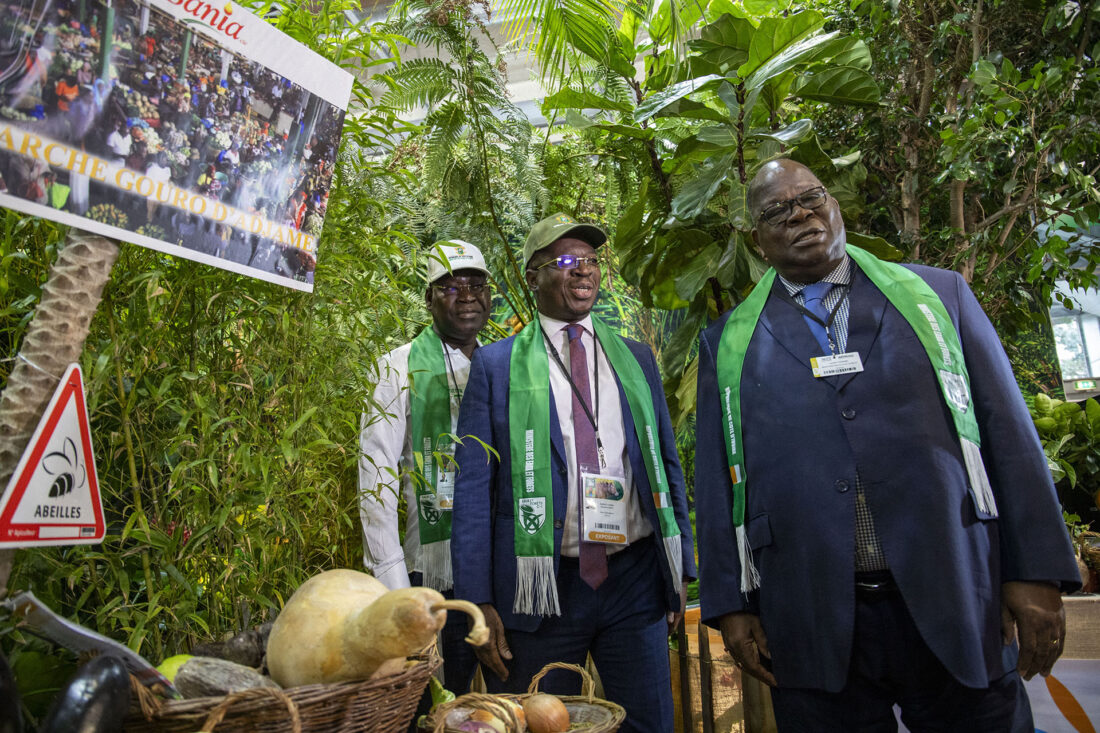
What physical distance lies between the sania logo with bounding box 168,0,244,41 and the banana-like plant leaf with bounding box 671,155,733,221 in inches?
76.8

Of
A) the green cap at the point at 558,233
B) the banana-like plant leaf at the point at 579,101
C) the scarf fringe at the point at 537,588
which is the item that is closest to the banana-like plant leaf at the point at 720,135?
the banana-like plant leaf at the point at 579,101

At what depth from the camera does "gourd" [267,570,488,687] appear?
3.39 ft

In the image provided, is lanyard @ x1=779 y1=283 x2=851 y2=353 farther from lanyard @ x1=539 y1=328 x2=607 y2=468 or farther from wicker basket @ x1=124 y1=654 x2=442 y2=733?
wicker basket @ x1=124 y1=654 x2=442 y2=733

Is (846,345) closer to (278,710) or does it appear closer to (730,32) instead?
(278,710)

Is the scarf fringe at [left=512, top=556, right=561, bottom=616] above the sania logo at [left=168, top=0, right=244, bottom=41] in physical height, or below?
below

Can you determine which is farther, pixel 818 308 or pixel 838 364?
pixel 818 308

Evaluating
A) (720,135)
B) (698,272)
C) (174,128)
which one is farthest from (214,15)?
(698,272)

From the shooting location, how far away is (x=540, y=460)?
92.2 inches

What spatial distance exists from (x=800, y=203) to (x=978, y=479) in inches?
30.8

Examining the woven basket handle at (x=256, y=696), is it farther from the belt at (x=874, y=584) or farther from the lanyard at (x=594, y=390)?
the lanyard at (x=594, y=390)

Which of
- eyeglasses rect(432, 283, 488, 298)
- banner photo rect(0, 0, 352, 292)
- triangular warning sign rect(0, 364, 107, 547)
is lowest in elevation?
triangular warning sign rect(0, 364, 107, 547)

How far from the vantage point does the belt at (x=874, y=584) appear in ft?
5.71

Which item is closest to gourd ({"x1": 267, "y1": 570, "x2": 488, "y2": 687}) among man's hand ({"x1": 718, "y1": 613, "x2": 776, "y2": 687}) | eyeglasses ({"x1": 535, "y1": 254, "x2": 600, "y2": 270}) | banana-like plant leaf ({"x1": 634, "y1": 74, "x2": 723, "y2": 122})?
man's hand ({"x1": 718, "y1": 613, "x2": 776, "y2": 687})

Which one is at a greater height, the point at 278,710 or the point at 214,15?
the point at 214,15
